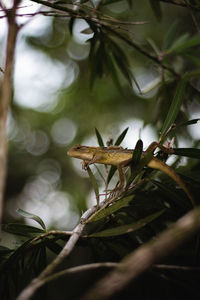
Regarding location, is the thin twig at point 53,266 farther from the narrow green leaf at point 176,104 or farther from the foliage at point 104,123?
the narrow green leaf at point 176,104

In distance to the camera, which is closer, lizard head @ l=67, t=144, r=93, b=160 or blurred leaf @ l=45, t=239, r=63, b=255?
blurred leaf @ l=45, t=239, r=63, b=255

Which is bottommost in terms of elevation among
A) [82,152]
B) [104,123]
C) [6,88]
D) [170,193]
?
[170,193]

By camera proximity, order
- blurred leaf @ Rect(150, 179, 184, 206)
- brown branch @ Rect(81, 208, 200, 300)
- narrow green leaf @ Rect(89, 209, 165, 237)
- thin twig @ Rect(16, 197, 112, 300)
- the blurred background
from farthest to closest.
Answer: the blurred background
blurred leaf @ Rect(150, 179, 184, 206)
narrow green leaf @ Rect(89, 209, 165, 237)
thin twig @ Rect(16, 197, 112, 300)
brown branch @ Rect(81, 208, 200, 300)

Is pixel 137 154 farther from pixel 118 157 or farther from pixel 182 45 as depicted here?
pixel 182 45

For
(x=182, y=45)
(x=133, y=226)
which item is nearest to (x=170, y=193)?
(x=133, y=226)

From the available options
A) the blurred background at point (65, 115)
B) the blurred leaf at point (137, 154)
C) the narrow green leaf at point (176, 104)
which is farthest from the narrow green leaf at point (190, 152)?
the blurred background at point (65, 115)

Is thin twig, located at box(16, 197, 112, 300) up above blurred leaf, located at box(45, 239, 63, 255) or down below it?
above

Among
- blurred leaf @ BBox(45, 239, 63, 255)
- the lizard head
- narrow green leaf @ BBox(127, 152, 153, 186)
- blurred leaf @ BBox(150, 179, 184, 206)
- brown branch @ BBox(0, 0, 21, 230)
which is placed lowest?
blurred leaf @ BBox(45, 239, 63, 255)

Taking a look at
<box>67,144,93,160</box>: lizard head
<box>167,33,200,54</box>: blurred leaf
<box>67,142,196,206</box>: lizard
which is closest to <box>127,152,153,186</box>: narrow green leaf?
<box>67,142,196,206</box>: lizard

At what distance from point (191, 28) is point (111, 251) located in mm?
7588

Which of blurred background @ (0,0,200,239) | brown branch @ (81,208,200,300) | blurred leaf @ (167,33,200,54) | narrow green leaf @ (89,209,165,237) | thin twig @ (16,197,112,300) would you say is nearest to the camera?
brown branch @ (81,208,200,300)

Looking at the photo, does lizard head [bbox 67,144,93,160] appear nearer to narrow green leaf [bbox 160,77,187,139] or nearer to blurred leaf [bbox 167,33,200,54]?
narrow green leaf [bbox 160,77,187,139]

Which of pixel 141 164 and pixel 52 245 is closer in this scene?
pixel 141 164

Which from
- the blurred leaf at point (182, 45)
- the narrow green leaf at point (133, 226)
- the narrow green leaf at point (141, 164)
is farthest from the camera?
the blurred leaf at point (182, 45)
